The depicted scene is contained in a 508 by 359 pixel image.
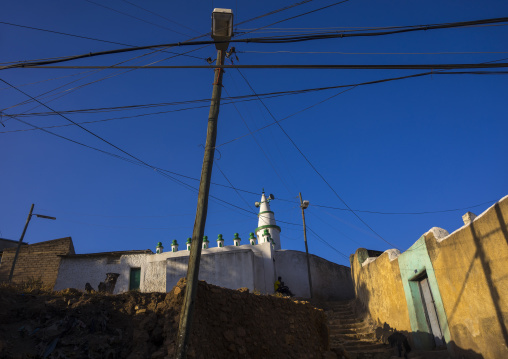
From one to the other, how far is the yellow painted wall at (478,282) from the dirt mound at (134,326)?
4278 millimetres

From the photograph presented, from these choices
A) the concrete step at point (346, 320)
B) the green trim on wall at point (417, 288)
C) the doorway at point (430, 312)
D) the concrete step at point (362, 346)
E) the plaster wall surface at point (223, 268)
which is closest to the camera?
the green trim on wall at point (417, 288)

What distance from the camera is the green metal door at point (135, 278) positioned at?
2359 cm

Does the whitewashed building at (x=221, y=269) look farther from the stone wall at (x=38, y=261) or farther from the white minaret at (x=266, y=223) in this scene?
the stone wall at (x=38, y=261)

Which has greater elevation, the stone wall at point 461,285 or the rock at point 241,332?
the stone wall at point 461,285

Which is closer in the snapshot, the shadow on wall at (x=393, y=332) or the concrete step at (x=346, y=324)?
the shadow on wall at (x=393, y=332)

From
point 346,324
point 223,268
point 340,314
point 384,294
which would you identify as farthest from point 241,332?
point 223,268

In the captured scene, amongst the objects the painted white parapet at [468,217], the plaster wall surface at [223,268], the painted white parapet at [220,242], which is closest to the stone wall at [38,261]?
the plaster wall surface at [223,268]

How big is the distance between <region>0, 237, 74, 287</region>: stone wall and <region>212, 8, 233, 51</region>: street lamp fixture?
21187 mm

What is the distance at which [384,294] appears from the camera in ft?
46.9

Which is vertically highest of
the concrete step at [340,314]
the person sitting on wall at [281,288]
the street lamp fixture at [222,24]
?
the street lamp fixture at [222,24]

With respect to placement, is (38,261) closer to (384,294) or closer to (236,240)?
(236,240)

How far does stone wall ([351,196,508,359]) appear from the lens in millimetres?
8391

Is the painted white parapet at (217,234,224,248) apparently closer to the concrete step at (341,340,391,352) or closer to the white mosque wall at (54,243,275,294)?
the white mosque wall at (54,243,275,294)

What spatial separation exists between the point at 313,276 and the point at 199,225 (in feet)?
56.4
